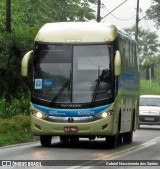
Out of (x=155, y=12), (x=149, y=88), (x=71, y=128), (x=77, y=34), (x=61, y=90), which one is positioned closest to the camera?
(x=71, y=128)

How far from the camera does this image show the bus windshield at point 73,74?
21.7m

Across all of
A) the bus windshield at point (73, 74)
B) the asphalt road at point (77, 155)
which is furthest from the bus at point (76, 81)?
the asphalt road at point (77, 155)

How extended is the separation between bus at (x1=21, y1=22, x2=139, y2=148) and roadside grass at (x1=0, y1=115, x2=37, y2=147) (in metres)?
2.48

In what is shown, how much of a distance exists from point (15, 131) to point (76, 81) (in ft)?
20.2

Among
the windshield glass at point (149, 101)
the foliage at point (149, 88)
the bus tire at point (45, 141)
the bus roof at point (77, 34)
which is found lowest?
the foliage at point (149, 88)

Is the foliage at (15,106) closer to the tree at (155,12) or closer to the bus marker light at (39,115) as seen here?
the bus marker light at (39,115)

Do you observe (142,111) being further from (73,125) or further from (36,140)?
(73,125)

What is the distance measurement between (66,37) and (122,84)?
95.1 inches

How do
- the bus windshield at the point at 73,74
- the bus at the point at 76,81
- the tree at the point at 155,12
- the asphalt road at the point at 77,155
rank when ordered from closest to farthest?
→ the asphalt road at the point at 77,155, the bus at the point at 76,81, the bus windshield at the point at 73,74, the tree at the point at 155,12

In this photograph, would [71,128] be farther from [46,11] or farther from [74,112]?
[46,11]

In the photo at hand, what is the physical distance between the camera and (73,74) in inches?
859

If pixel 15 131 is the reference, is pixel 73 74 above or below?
above

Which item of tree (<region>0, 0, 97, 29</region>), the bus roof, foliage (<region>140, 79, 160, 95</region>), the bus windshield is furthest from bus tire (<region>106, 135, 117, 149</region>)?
foliage (<region>140, 79, 160, 95</region>)

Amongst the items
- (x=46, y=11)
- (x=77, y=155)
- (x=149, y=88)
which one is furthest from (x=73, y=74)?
(x=149, y=88)
